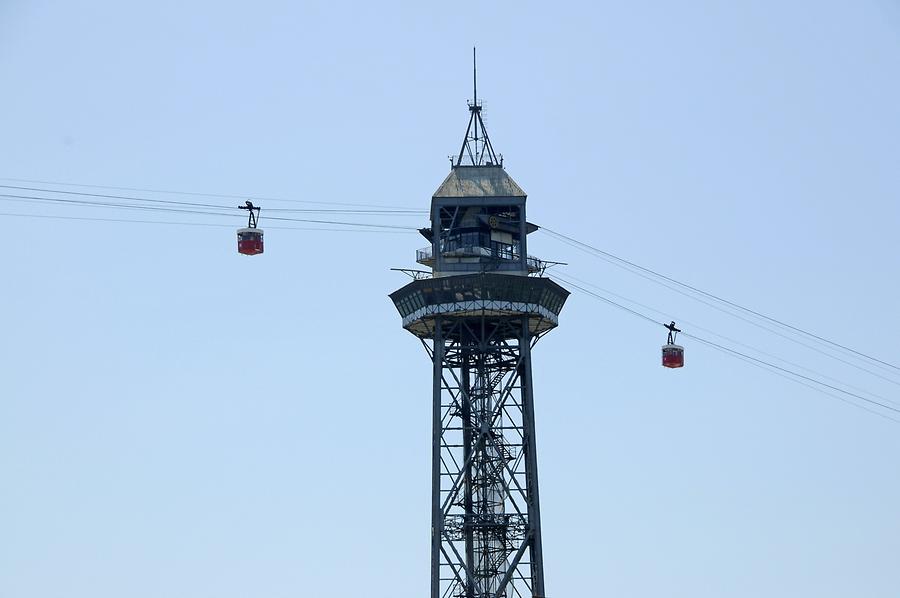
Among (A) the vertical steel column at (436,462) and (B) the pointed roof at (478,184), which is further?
(B) the pointed roof at (478,184)

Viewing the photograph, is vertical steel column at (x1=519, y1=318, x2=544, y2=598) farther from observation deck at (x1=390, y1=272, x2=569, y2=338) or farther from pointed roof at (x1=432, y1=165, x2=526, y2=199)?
pointed roof at (x1=432, y1=165, x2=526, y2=199)

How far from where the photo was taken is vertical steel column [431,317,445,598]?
154m

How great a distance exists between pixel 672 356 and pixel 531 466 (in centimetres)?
1960

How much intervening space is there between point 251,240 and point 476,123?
44033 millimetres

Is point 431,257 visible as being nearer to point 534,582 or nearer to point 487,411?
point 487,411

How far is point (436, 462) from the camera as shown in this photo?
157625 millimetres

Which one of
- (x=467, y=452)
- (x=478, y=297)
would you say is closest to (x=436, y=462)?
(x=467, y=452)

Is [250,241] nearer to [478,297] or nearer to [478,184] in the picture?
[478,297]

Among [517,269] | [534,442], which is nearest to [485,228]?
[517,269]

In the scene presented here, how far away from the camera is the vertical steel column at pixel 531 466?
507 feet

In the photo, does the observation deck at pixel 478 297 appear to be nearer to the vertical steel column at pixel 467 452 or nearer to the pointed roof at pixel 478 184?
the vertical steel column at pixel 467 452

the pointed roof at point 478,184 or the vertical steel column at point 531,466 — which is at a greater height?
the pointed roof at point 478,184

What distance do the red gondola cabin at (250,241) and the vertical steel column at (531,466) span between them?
37.2m

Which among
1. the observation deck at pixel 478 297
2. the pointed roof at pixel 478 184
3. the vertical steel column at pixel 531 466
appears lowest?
the vertical steel column at pixel 531 466
